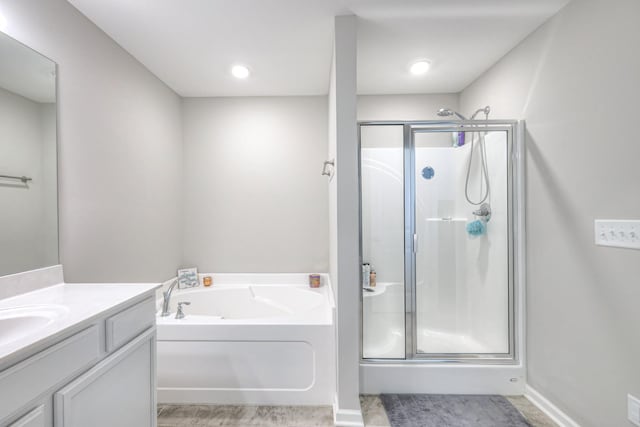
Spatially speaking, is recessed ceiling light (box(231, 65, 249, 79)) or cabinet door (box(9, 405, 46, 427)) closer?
cabinet door (box(9, 405, 46, 427))

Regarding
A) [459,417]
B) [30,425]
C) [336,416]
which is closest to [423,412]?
[459,417]

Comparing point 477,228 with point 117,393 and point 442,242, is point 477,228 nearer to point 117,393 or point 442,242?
point 442,242

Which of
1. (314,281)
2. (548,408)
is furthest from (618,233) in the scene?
(314,281)

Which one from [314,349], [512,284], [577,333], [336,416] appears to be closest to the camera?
[577,333]

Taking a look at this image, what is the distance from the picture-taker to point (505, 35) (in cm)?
185

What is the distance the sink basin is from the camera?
0.97 m

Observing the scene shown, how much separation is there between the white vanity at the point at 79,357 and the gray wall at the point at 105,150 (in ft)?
1.46

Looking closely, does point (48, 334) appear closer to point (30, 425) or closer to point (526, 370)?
point (30, 425)

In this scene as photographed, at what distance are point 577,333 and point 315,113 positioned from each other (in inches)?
100

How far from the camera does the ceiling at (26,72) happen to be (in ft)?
4.02

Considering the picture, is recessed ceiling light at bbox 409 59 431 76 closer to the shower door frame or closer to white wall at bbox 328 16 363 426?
the shower door frame

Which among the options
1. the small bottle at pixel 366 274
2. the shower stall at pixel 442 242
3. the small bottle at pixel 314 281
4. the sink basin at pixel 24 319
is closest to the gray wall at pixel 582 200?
the shower stall at pixel 442 242

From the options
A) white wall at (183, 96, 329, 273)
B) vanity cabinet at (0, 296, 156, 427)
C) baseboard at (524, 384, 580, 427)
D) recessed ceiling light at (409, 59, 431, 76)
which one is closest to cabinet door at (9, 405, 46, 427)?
vanity cabinet at (0, 296, 156, 427)

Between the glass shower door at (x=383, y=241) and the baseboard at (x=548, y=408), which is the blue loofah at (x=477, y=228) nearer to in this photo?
the glass shower door at (x=383, y=241)
